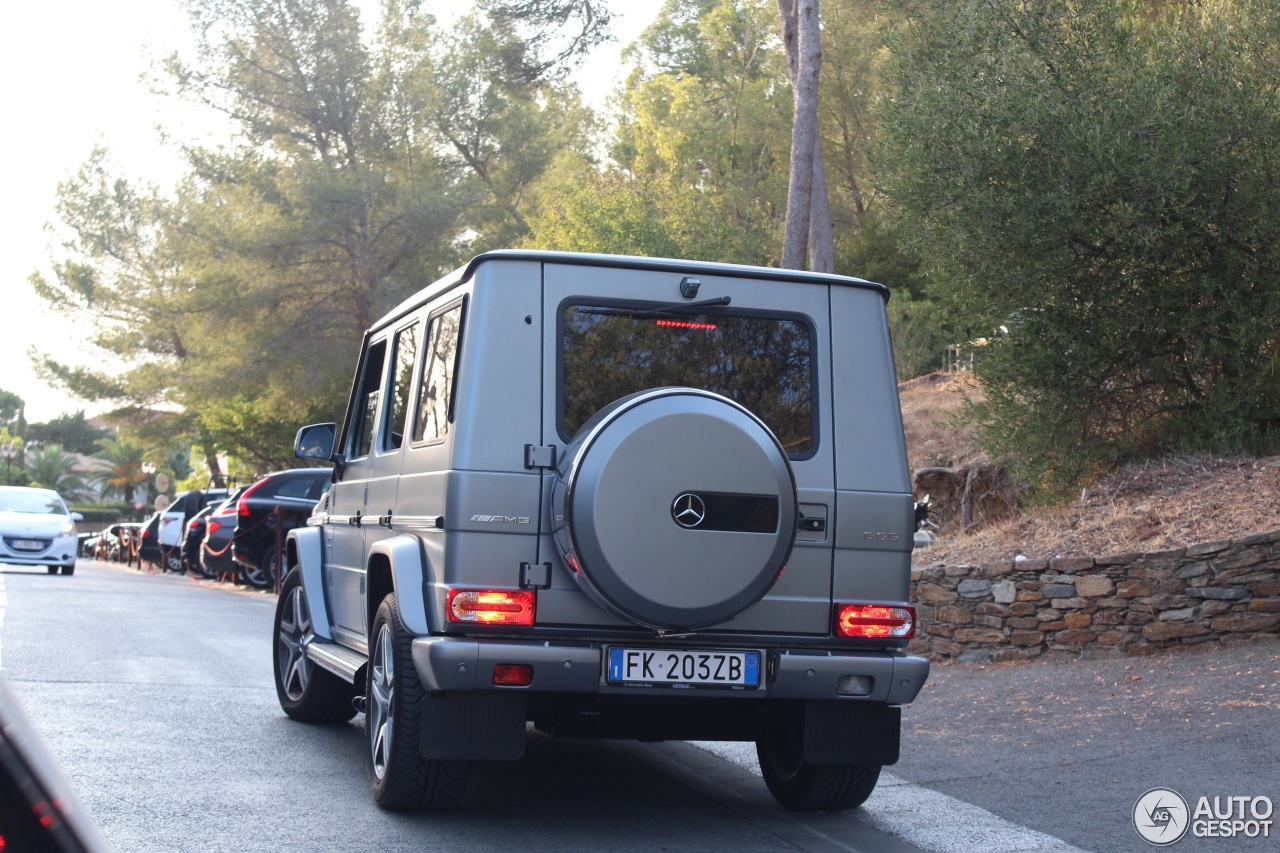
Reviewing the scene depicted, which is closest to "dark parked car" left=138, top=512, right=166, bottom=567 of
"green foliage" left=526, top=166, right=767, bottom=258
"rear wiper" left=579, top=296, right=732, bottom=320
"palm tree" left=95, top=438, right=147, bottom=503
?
"green foliage" left=526, top=166, right=767, bottom=258

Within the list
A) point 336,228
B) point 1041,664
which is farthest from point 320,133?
point 1041,664

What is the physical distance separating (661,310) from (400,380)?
66.8 inches

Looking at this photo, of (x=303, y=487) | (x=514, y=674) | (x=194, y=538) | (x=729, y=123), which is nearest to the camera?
(x=514, y=674)

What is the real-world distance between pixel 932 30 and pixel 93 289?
3683 cm

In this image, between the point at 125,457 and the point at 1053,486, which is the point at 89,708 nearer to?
the point at 1053,486

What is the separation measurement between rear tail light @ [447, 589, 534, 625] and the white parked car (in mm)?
21826

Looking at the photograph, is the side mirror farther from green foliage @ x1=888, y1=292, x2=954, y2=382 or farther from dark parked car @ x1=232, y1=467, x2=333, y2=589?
green foliage @ x1=888, y1=292, x2=954, y2=382

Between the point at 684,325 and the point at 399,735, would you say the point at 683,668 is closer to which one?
the point at 399,735

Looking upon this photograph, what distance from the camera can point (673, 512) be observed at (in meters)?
5.23

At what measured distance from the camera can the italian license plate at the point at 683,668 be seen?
5418 millimetres

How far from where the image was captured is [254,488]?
2100 cm

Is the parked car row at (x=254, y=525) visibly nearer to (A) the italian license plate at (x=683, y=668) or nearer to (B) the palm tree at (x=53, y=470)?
(A) the italian license plate at (x=683, y=668)

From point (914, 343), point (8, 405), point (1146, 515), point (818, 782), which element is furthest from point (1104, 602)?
point (8, 405)

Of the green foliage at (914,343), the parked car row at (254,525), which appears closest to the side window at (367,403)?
the parked car row at (254,525)
